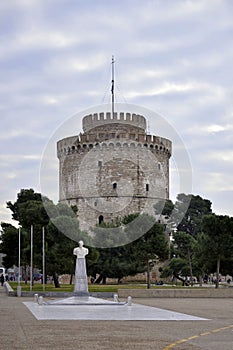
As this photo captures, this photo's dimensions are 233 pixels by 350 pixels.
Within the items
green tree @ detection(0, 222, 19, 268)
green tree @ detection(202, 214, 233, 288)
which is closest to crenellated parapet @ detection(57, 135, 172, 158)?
green tree @ detection(0, 222, 19, 268)

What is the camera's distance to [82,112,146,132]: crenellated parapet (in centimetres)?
7762

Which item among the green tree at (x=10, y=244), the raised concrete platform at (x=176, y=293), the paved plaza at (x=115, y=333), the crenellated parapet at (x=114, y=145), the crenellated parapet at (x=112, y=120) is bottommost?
the raised concrete platform at (x=176, y=293)

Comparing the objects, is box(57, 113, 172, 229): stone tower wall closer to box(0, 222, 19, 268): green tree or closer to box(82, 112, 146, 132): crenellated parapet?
box(82, 112, 146, 132): crenellated parapet

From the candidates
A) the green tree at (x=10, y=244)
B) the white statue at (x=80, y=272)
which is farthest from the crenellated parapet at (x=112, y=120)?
the white statue at (x=80, y=272)

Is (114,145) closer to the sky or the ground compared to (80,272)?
closer to the sky

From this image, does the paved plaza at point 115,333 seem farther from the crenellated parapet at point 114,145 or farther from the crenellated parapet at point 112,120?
the crenellated parapet at point 112,120

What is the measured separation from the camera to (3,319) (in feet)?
62.8

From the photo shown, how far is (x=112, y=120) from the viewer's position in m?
77.7

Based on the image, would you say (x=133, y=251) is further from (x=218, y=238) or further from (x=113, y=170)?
(x=113, y=170)

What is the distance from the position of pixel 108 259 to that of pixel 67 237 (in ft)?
56.2

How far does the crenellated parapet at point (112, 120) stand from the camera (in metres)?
77.6

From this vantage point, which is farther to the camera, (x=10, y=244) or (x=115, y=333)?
(x=10, y=244)

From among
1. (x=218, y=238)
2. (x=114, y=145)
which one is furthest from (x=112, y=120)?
(x=218, y=238)

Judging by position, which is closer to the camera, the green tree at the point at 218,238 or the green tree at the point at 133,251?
the green tree at the point at 218,238
